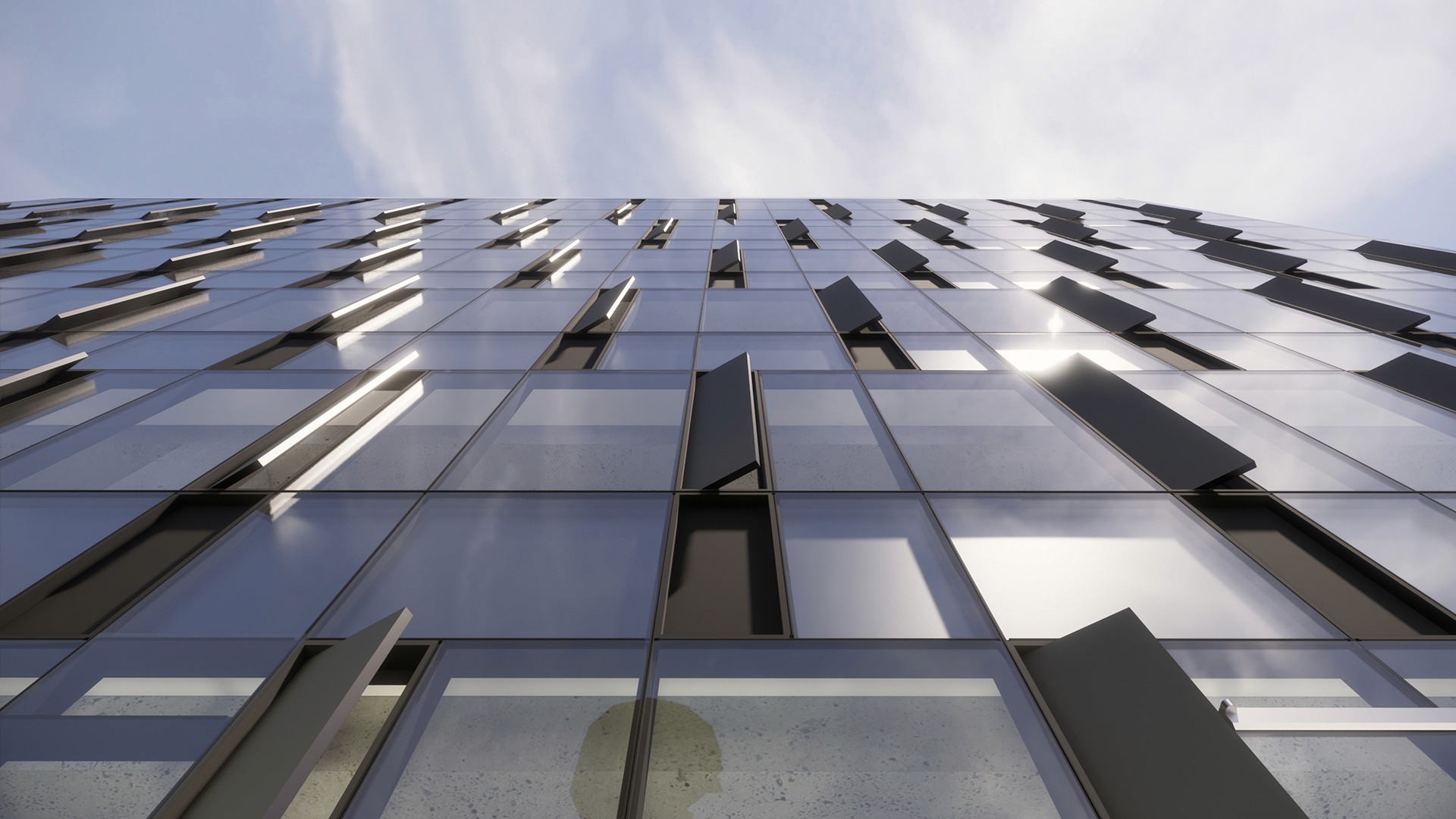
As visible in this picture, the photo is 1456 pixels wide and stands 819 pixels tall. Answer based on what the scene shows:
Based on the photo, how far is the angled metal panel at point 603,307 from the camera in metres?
10.3

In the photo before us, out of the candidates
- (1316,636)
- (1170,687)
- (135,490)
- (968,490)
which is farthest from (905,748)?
(135,490)

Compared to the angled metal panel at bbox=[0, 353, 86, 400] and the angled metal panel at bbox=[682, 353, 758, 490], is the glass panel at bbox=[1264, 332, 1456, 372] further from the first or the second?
the angled metal panel at bbox=[0, 353, 86, 400]

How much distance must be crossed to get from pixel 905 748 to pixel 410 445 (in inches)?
256

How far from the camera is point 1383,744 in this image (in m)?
3.68

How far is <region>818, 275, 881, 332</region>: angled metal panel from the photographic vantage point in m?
10.3

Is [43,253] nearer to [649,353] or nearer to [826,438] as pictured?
[649,353]

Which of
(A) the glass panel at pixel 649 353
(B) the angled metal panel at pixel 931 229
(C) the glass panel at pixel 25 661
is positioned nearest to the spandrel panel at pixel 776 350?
(A) the glass panel at pixel 649 353

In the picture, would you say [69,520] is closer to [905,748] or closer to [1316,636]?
[905,748]

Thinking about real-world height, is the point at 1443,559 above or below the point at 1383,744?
above

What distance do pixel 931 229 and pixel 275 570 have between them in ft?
66.4

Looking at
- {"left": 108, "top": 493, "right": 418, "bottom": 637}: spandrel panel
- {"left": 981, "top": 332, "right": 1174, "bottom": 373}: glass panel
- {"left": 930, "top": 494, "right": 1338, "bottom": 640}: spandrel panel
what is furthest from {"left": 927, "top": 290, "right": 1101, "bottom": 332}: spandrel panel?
{"left": 108, "top": 493, "right": 418, "bottom": 637}: spandrel panel

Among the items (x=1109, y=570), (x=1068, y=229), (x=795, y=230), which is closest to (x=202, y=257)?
(x=795, y=230)

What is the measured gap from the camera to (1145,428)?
6.86 m

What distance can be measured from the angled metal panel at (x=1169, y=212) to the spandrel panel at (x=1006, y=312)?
60.1 ft
